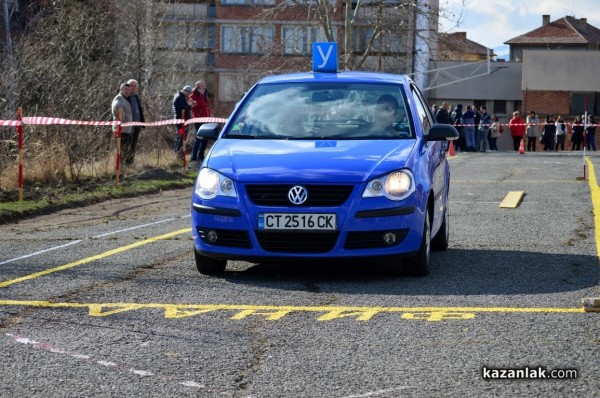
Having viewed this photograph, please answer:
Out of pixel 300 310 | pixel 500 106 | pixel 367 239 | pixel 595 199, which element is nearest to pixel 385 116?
pixel 367 239

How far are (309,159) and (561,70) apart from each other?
70.8 m

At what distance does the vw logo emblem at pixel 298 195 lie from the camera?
30.5 ft

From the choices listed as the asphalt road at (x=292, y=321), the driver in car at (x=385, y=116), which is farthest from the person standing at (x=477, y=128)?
the driver in car at (x=385, y=116)

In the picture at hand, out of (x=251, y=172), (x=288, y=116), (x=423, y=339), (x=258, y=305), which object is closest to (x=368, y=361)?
(x=423, y=339)

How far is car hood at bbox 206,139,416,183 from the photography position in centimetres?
934

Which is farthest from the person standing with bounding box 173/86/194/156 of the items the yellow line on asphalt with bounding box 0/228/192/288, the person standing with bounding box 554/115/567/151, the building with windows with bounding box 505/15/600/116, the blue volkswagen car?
the building with windows with bounding box 505/15/600/116

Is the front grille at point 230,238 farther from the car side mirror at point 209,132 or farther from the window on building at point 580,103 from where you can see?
the window on building at point 580,103

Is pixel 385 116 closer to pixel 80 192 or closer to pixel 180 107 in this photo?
pixel 80 192

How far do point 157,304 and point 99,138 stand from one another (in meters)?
16.4

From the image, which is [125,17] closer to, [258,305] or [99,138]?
[99,138]

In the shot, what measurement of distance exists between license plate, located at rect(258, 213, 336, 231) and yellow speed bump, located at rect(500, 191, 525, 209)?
742cm

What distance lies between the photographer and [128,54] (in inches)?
1953

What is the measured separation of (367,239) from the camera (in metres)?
9.35

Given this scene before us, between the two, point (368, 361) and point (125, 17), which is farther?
point (125, 17)
